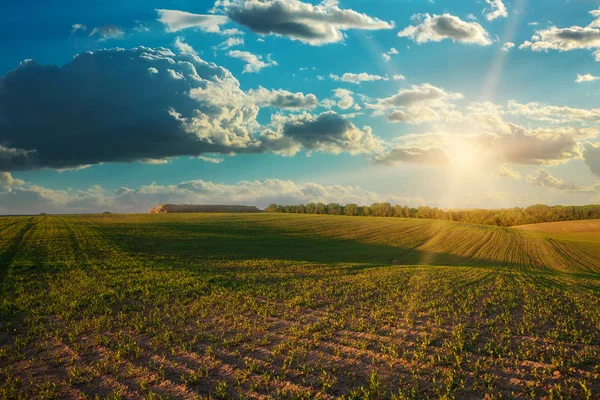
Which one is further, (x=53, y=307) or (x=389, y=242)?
(x=389, y=242)

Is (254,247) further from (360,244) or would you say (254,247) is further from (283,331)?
(283,331)

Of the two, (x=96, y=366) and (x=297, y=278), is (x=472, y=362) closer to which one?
(x=96, y=366)

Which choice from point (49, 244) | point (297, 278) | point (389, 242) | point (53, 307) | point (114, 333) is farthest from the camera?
point (389, 242)

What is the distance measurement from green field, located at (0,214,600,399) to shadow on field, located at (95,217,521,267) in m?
5.98

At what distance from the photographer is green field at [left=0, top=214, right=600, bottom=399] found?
10.5 metres

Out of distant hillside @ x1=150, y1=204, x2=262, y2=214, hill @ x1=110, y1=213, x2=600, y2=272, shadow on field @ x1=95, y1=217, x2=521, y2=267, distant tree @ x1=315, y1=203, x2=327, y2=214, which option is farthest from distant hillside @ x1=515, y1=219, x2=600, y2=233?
distant hillside @ x1=150, y1=204, x2=262, y2=214

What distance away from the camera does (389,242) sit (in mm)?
64062

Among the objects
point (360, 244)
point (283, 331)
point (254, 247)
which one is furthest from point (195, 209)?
point (283, 331)

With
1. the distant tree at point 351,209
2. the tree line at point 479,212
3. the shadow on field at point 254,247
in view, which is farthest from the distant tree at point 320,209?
the shadow on field at point 254,247

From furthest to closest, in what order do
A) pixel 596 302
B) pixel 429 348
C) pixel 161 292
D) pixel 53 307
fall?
pixel 161 292
pixel 596 302
pixel 53 307
pixel 429 348

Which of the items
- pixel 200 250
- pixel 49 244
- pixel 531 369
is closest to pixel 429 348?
pixel 531 369

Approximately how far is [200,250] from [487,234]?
6477cm

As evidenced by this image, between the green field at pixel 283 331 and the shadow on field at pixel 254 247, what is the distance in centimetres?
598

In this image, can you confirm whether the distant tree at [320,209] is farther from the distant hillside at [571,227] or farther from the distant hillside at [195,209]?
the distant hillside at [571,227]
